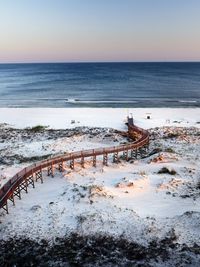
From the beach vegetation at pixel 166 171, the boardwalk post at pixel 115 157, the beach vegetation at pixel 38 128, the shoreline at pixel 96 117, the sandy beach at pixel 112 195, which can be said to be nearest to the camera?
the sandy beach at pixel 112 195

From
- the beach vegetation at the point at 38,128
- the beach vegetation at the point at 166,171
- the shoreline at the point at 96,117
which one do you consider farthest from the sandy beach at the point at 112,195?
the shoreline at the point at 96,117

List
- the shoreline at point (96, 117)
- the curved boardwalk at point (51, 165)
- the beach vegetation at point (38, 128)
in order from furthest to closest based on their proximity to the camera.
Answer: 1. the shoreline at point (96, 117)
2. the beach vegetation at point (38, 128)
3. the curved boardwalk at point (51, 165)

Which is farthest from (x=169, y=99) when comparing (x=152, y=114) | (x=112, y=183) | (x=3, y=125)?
(x=112, y=183)

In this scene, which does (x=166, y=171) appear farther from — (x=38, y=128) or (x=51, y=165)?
(x=38, y=128)

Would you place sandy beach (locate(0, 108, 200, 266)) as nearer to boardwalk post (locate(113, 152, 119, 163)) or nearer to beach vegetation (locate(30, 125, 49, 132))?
boardwalk post (locate(113, 152, 119, 163))

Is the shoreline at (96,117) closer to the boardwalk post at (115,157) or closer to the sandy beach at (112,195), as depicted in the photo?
the sandy beach at (112,195)
